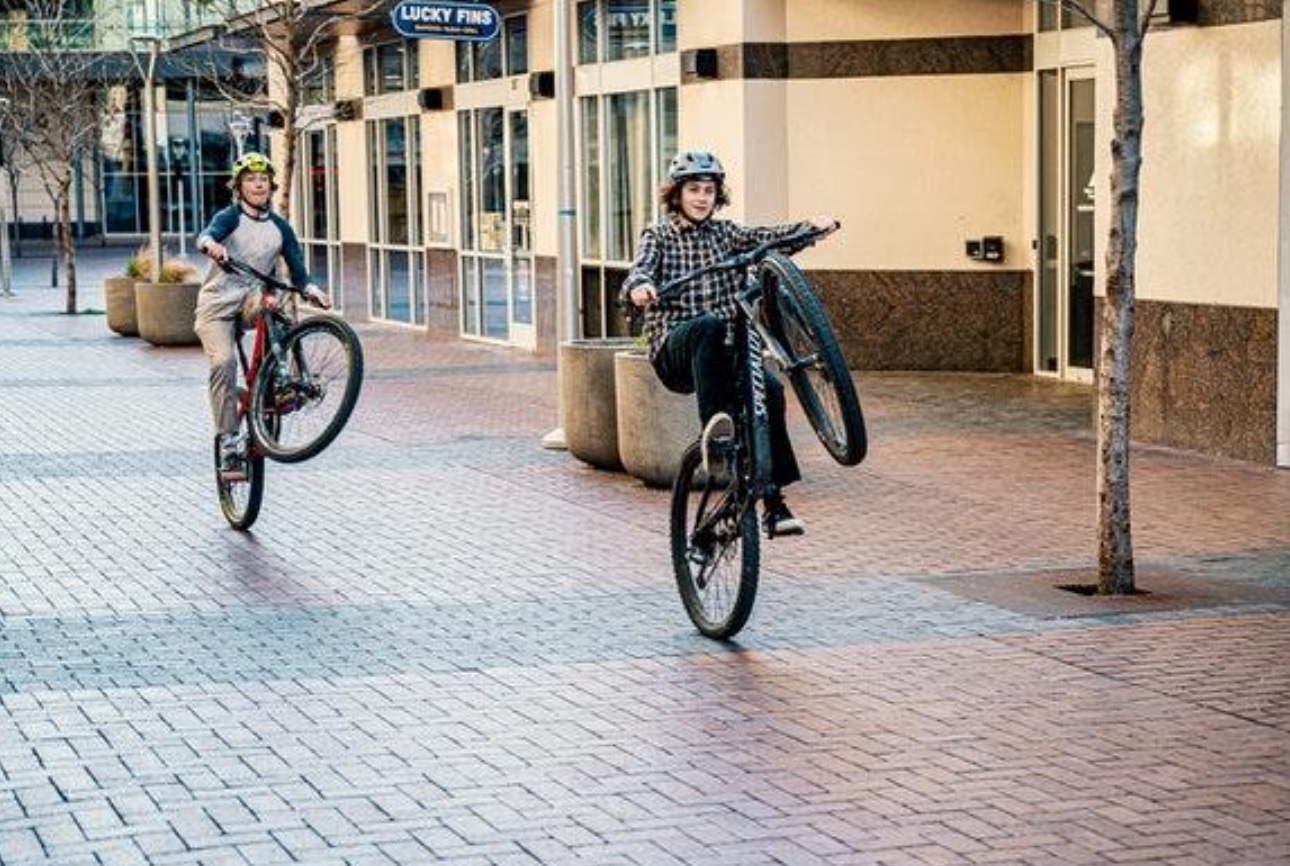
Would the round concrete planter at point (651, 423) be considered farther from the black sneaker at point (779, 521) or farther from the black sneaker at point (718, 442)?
the black sneaker at point (779, 521)

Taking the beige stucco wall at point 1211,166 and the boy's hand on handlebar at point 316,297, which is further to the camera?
the beige stucco wall at point 1211,166

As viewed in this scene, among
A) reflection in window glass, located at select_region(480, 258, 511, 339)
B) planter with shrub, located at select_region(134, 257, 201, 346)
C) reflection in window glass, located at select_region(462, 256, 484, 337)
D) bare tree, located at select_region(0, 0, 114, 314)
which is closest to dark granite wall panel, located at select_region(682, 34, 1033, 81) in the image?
reflection in window glass, located at select_region(480, 258, 511, 339)

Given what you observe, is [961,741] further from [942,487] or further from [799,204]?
[799,204]

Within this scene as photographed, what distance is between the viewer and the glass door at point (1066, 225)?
70.8 ft

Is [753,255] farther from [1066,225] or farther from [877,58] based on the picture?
[877,58]

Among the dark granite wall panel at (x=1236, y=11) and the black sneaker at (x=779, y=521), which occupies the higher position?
the dark granite wall panel at (x=1236, y=11)

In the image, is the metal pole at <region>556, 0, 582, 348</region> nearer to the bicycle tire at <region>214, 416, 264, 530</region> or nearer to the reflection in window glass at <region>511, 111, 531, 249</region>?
the bicycle tire at <region>214, 416, 264, 530</region>

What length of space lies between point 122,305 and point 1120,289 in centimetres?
2279

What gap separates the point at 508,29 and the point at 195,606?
1857 centimetres

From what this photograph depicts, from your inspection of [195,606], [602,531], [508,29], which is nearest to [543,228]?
[508,29]

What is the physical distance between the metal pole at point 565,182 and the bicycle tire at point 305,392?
3.88 m

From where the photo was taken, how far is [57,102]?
45.8 meters

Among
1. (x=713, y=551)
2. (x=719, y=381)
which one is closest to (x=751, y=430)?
(x=719, y=381)

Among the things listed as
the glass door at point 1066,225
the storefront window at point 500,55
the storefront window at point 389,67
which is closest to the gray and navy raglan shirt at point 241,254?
the glass door at point 1066,225
